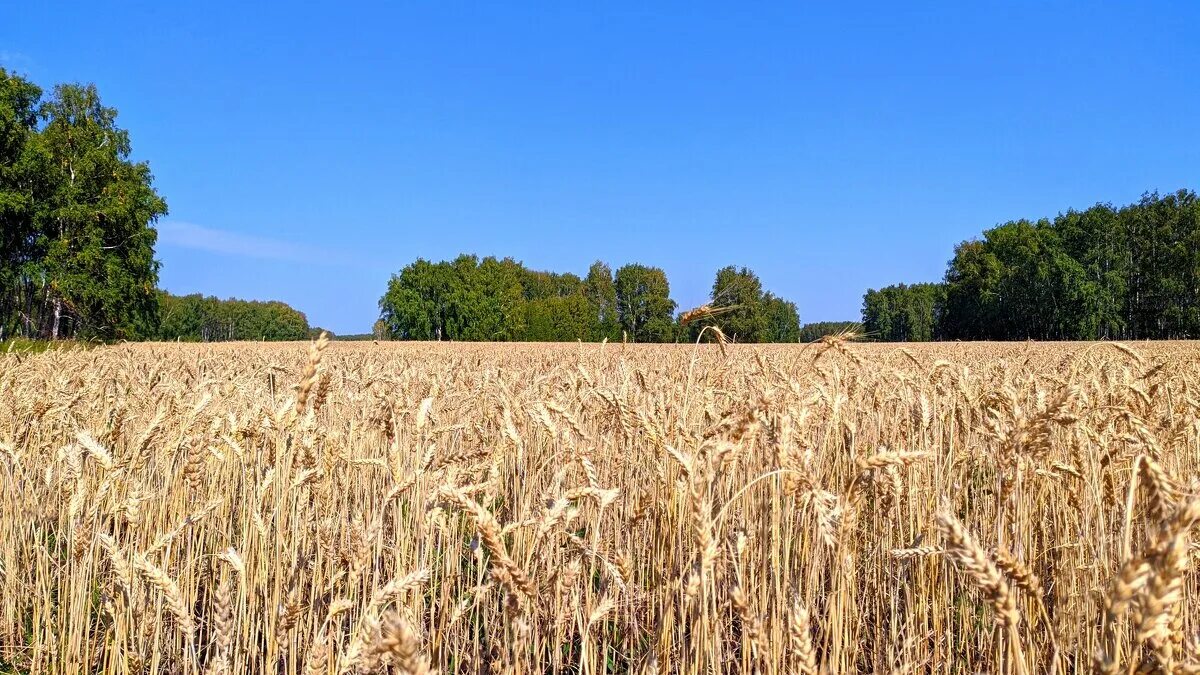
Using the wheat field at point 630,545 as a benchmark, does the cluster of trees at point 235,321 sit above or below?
above

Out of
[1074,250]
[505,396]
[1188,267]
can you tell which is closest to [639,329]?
[1074,250]

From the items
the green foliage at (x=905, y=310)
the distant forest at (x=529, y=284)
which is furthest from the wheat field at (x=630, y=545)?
the green foliage at (x=905, y=310)

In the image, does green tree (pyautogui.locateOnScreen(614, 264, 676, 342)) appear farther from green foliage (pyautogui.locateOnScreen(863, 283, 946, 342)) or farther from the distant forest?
green foliage (pyautogui.locateOnScreen(863, 283, 946, 342))

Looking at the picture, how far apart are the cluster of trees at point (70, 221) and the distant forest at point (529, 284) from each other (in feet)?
0.28

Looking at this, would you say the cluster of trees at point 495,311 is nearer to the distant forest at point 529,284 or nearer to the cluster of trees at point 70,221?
the distant forest at point 529,284

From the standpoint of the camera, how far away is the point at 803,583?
9.81 feet

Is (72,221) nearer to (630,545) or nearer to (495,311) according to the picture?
(630,545)

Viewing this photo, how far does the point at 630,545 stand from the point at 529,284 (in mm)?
107053

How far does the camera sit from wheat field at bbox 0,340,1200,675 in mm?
1779

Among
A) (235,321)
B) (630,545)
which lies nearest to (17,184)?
(630,545)

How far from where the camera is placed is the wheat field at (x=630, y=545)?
1779mm

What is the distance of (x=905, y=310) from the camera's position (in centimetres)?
10862

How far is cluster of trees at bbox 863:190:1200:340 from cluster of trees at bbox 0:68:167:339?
49.2 meters

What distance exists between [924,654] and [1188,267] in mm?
71706
